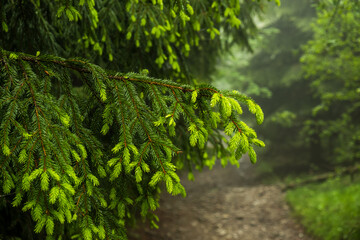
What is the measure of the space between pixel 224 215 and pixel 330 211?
3119mm

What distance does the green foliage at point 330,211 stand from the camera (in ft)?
18.5

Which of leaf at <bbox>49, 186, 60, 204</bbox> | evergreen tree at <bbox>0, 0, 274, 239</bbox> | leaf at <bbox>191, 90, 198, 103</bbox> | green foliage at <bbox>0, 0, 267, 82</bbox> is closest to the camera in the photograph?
leaf at <bbox>49, 186, 60, 204</bbox>

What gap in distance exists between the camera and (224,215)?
849cm

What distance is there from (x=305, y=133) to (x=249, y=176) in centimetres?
338


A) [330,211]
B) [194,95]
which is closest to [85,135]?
[194,95]

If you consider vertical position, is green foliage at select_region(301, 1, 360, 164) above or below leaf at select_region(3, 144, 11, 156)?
above

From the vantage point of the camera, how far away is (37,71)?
1.99m

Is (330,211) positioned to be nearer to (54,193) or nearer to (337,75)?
(337,75)

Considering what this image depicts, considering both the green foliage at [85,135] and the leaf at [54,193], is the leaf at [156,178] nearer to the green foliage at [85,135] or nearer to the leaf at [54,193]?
the green foliage at [85,135]

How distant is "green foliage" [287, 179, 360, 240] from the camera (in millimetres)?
5645

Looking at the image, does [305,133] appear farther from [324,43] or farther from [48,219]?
[48,219]

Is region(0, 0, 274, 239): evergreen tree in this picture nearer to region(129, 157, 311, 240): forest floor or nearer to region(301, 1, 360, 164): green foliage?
region(129, 157, 311, 240): forest floor

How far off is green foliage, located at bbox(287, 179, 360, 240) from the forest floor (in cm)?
37

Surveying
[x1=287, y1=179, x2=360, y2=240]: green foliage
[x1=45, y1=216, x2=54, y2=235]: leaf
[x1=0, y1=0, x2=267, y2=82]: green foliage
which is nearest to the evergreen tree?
[x1=45, y1=216, x2=54, y2=235]: leaf
